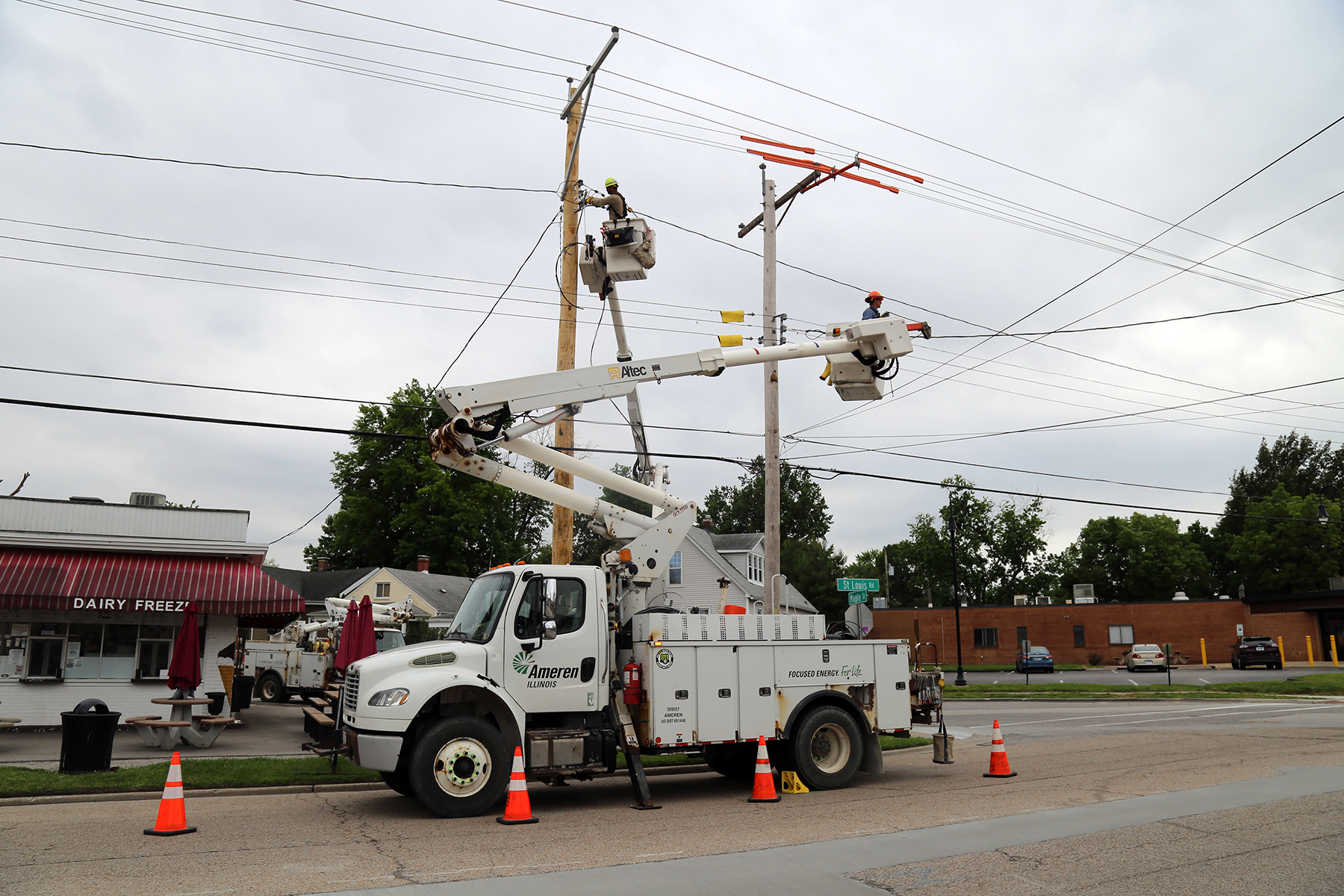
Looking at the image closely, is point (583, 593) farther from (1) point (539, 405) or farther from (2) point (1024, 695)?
(2) point (1024, 695)

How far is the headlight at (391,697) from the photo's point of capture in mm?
9930

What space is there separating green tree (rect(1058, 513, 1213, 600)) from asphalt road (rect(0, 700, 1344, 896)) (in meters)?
68.4

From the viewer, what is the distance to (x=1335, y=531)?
2611 inches

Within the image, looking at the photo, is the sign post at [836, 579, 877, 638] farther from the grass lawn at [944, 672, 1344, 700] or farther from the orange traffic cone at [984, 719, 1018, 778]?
the grass lawn at [944, 672, 1344, 700]

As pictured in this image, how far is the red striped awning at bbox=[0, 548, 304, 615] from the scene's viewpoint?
18.6m

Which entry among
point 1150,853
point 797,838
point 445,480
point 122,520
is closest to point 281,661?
point 122,520

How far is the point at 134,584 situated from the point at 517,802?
46.3 feet

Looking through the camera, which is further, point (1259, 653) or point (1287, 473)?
point (1287, 473)

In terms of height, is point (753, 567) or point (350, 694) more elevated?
point (753, 567)

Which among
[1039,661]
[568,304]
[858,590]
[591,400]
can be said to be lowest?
[1039,661]

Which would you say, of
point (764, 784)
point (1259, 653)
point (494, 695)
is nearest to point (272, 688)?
point (494, 695)

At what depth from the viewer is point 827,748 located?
12.3 metres

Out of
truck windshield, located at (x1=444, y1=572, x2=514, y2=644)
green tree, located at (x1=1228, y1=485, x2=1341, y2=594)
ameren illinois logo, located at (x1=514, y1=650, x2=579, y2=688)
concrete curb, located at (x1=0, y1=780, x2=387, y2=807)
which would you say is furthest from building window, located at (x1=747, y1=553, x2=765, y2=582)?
ameren illinois logo, located at (x1=514, y1=650, x2=579, y2=688)

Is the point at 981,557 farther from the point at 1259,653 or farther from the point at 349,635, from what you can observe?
the point at 349,635
